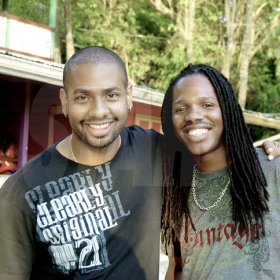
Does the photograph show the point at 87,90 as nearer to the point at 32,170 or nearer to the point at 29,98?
the point at 32,170

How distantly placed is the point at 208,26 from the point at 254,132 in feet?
19.3

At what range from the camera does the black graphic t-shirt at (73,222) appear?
2.02 metres

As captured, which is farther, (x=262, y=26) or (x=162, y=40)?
(x=262, y=26)

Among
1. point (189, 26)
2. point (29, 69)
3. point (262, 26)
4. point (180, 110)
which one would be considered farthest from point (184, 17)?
point (180, 110)

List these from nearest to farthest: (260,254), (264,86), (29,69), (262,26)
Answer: (260,254) < (29,69) < (264,86) < (262,26)

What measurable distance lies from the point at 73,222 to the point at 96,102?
0.48 metres

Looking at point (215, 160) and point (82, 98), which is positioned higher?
point (82, 98)

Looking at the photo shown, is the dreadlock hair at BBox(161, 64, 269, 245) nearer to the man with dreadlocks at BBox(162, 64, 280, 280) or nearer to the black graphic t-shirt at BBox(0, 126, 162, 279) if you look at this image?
the man with dreadlocks at BBox(162, 64, 280, 280)

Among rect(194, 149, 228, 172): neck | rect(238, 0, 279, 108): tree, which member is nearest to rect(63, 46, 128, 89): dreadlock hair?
rect(194, 149, 228, 172): neck

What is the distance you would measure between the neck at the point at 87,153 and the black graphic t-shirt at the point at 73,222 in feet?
0.09

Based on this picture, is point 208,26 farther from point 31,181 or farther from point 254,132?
point 31,181

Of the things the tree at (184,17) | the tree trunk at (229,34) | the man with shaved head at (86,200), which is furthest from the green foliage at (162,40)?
the man with shaved head at (86,200)

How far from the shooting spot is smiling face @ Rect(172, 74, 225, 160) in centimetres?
211

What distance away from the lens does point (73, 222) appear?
204cm
